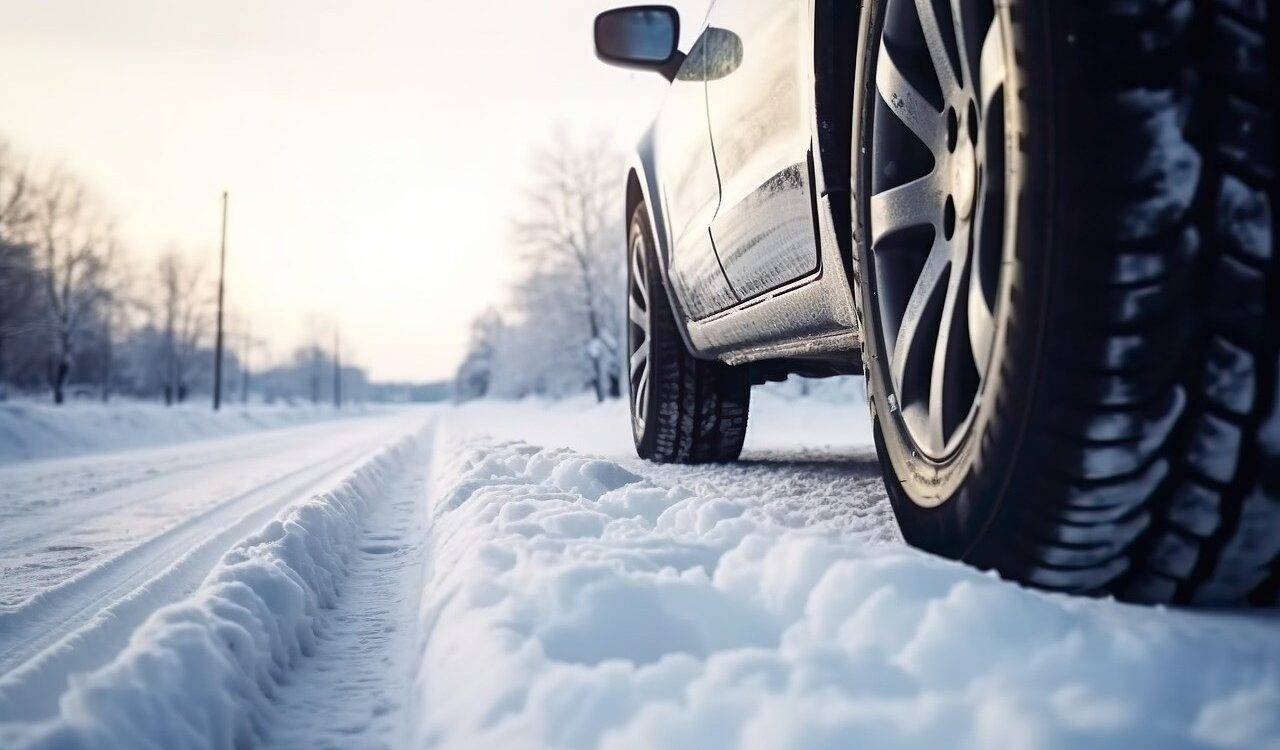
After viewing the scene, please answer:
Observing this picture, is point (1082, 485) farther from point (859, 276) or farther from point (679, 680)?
point (859, 276)

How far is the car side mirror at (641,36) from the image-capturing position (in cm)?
304

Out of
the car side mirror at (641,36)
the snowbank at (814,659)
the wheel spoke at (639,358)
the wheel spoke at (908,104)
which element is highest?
the car side mirror at (641,36)

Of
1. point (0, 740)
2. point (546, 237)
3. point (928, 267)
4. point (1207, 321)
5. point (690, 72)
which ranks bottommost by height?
point (0, 740)

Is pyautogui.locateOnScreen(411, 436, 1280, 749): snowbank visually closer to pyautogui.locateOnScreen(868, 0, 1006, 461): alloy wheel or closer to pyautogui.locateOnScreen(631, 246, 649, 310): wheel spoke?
pyautogui.locateOnScreen(868, 0, 1006, 461): alloy wheel

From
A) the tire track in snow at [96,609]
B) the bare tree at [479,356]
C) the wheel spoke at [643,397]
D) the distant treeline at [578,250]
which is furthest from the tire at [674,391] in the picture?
the bare tree at [479,356]

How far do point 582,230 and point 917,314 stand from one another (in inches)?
1154

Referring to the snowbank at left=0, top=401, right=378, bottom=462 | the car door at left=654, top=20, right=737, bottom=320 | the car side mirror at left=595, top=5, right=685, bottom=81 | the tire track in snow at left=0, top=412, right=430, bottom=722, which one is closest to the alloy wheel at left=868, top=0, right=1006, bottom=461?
the car door at left=654, top=20, right=737, bottom=320

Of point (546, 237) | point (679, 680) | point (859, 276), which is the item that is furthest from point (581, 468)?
point (546, 237)

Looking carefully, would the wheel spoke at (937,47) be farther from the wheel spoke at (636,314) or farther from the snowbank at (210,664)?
the wheel spoke at (636,314)

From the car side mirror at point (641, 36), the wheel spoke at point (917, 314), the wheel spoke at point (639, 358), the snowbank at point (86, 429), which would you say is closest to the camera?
the wheel spoke at point (917, 314)

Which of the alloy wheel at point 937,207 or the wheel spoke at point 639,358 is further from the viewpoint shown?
the wheel spoke at point 639,358

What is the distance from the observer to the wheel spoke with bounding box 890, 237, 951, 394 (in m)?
1.45

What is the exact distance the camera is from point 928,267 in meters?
1.49

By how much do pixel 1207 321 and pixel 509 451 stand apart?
352cm
